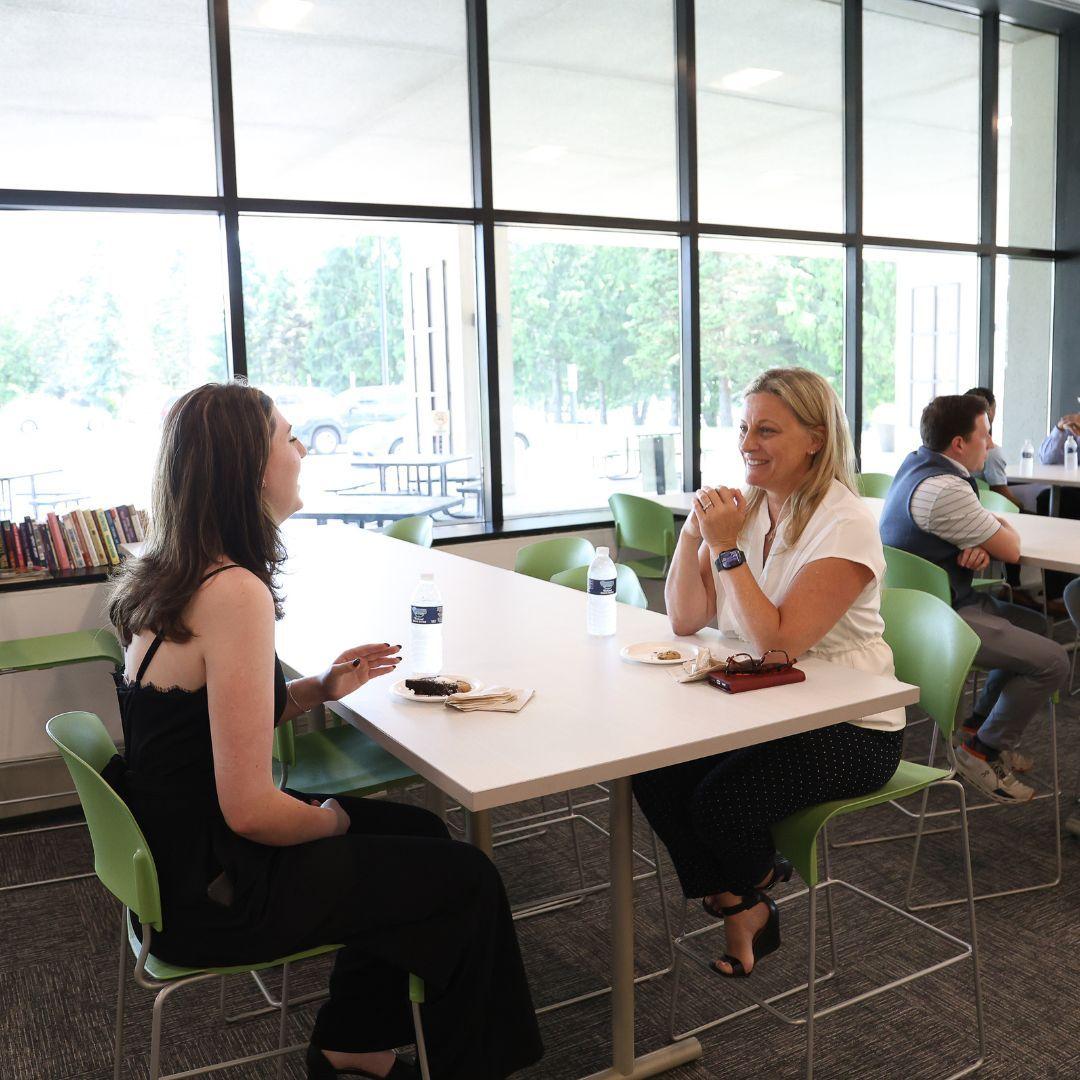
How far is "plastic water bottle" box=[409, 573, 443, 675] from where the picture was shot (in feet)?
7.46

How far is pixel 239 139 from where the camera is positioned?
4.43 metres

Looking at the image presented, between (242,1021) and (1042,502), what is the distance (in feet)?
15.7

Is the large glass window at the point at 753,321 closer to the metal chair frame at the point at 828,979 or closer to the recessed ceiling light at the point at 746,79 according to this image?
the recessed ceiling light at the point at 746,79

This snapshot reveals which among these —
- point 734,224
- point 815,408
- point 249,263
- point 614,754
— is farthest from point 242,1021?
point 734,224

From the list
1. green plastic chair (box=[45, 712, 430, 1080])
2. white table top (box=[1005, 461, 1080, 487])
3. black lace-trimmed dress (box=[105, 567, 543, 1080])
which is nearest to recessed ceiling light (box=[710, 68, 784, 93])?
white table top (box=[1005, 461, 1080, 487])

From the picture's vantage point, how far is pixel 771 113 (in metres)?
5.86

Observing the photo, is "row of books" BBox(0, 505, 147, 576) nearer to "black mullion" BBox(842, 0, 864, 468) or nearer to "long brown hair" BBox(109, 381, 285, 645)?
"long brown hair" BBox(109, 381, 285, 645)

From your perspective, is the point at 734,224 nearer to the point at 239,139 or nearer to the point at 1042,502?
the point at 1042,502

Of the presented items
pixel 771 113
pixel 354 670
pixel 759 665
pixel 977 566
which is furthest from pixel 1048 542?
pixel 771 113

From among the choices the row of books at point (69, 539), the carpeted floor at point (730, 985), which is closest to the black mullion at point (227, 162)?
the row of books at point (69, 539)

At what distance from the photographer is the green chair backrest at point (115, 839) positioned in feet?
5.22

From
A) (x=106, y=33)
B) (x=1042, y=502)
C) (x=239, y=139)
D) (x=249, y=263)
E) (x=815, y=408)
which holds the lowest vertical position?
(x=1042, y=502)

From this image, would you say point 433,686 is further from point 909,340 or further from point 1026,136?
point 1026,136

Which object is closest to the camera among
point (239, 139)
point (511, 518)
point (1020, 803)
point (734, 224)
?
point (1020, 803)
